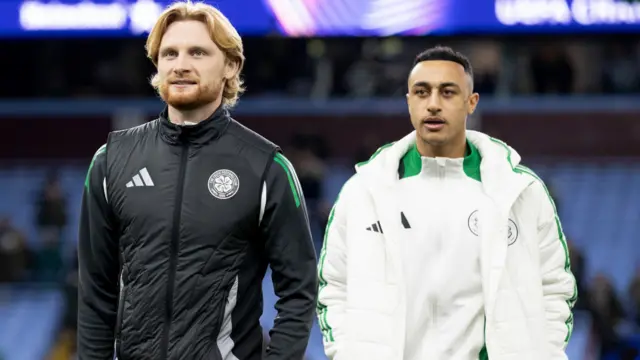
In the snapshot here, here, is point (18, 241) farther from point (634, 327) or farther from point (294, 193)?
point (294, 193)

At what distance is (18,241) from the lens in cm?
1481

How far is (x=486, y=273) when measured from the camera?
4.09 meters

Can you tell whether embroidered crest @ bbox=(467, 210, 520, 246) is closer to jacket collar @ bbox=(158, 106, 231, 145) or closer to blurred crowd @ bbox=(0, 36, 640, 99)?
jacket collar @ bbox=(158, 106, 231, 145)

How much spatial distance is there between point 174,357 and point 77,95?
1340cm

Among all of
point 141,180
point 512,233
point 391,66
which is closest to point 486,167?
point 512,233

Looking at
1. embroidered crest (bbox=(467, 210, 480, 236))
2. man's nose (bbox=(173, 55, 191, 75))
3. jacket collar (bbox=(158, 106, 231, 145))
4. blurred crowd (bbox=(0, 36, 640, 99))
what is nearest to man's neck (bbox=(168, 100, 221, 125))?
jacket collar (bbox=(158, 106, 231, 145))

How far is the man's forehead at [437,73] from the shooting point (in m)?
4.32

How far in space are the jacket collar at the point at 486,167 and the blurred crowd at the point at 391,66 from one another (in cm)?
1074

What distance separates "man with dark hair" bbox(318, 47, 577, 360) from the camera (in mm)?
4082

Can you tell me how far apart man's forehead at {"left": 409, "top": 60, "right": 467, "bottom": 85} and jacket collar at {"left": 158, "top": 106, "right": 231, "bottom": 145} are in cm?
82

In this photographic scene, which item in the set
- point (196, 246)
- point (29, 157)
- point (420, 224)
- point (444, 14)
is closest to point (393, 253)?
point (420, 224)

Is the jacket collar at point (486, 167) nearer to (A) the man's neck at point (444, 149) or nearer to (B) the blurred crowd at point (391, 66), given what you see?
(A) the man's neck at point (444, 149)

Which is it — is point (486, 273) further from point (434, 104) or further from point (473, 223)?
point (434, 104)

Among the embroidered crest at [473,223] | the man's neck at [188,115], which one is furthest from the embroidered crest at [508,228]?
the man's neck at [188,115]
